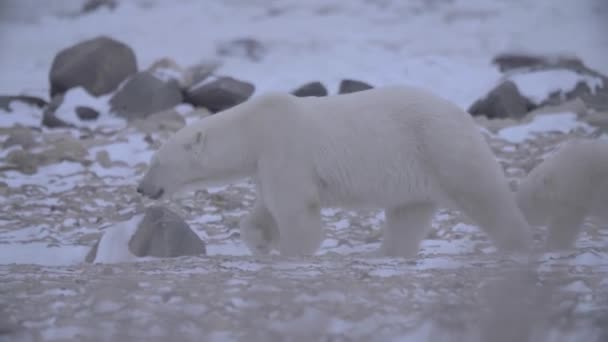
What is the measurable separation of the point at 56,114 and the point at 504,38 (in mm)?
8019

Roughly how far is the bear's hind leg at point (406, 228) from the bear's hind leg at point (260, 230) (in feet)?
2.14

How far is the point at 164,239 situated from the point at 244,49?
31.2 ft

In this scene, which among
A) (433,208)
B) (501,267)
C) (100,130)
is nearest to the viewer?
(501,267)

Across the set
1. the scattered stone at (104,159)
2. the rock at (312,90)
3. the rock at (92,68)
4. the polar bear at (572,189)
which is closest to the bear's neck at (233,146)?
the polar bear at (572,189)

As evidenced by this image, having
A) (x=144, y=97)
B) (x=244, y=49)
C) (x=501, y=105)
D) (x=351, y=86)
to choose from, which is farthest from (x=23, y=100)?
(x=501, y=105)

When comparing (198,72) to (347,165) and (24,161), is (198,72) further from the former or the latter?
(347,165)

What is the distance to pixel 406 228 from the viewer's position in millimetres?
4223

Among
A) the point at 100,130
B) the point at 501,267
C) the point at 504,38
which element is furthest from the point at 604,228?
the point at 504,38

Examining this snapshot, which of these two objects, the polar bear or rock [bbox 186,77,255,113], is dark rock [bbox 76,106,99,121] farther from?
the polar bear

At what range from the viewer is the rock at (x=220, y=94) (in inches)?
388

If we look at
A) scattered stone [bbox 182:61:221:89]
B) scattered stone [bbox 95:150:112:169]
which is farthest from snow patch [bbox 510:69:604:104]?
scattered stone [bbox 95:150:112:169]

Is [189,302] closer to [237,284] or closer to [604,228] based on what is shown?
[237,284]

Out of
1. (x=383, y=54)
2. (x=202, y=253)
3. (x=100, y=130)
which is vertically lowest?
(x=202, y=253)

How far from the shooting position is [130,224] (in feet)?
14.8
